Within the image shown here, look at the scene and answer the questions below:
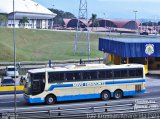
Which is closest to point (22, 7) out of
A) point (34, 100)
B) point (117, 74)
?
point (117, 74)

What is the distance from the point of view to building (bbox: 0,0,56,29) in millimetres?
156750

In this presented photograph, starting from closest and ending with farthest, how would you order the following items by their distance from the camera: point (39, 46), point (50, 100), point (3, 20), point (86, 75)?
1. point (50, 100)
2. point (86, 75)
3. point (39, 46)
4. point (3, 20)

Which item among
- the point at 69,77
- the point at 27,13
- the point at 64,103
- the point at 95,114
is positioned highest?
the point at 27,13

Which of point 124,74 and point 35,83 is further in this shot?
Result: point 124,74

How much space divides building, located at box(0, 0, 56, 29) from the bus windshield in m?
121

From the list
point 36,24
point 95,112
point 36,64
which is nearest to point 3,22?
point 36,24

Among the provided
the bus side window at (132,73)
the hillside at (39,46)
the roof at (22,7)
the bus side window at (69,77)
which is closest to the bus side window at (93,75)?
the bus side window at (69,77)

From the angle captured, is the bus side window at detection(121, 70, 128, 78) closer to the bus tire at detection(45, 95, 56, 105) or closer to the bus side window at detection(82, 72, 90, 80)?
the bus side window at detection(82, 72, 90, 80)

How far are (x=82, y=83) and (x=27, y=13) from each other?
138319 millimetres

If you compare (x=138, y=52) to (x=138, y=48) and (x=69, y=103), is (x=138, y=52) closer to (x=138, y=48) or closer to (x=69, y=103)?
(x=138, y=48)

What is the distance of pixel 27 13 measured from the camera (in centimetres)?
16488

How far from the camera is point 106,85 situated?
1188 inches

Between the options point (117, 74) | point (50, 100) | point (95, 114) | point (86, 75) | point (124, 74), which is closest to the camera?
point (95, 114)

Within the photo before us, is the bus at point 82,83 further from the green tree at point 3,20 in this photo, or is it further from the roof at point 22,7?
the roof at point 22,7
